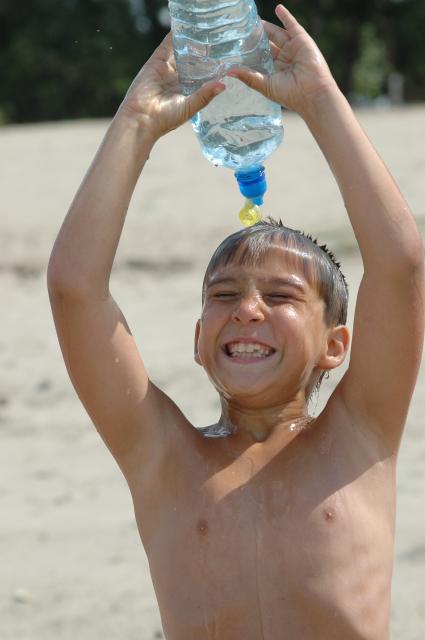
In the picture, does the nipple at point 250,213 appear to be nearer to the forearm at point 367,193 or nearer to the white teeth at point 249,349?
the forearm at point 367,193

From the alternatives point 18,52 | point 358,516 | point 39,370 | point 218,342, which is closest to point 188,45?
point 218,342

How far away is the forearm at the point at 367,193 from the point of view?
9.13ft

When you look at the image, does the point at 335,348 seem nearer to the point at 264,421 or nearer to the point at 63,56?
the point at 264,421

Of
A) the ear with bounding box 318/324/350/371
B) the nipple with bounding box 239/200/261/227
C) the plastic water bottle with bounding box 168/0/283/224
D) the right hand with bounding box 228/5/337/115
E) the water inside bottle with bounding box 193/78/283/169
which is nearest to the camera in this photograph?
the right hand with bounding box 228/5/337/115

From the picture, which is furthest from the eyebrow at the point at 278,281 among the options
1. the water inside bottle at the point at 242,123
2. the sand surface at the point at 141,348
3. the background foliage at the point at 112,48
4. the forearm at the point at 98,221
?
the background foliage at the point at 112,48

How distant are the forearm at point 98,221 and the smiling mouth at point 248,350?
1.02 ft

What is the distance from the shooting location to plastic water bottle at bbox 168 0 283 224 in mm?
3410

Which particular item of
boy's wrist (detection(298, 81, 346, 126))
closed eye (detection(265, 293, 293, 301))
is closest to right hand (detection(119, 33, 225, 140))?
boy's wrist (detection(298, 81, 346, 126))

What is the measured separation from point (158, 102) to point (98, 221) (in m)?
0.33

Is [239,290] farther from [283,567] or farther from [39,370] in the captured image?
[39,370]

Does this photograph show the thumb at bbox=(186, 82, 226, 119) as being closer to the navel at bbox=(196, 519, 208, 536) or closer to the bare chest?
the bare chest

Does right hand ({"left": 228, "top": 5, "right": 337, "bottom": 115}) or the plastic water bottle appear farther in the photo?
the plastic water bottle

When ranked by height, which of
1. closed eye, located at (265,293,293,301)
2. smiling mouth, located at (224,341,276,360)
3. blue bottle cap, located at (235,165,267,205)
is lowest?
smiling mouth, located at (224,341,276,360)

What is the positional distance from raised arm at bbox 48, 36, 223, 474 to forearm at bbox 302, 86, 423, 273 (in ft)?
0.91
